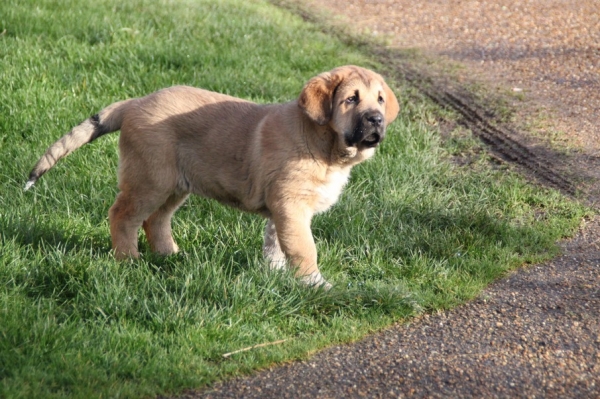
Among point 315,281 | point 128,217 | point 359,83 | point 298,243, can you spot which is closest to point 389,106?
point 359,83

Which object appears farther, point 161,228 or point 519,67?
point 519,67

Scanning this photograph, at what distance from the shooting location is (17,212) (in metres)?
5.37

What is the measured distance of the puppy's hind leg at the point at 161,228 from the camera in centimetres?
529

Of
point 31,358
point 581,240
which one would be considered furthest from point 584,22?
point 31,358

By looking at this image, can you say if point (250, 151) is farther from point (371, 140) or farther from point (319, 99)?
point (371, 140)

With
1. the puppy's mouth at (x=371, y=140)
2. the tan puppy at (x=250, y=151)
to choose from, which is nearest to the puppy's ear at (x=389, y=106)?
the tan puppy at (x=250, y=151)

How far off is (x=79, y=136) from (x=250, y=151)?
3.25 feet

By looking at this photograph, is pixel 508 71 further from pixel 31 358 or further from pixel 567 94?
pixel 31 358

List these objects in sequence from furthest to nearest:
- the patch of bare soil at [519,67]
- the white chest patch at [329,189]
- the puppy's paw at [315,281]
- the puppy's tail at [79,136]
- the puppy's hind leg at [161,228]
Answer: the patch of bare soil at [519,67] < the puppy's hind leg at [161,228] < the puppy's tail at [79,136] < the white chest patch at [329,189] < the puppy's paw at [315,281]

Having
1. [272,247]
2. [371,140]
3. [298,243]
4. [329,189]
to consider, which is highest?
[371,140]

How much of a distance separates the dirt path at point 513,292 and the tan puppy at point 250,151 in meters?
0.77

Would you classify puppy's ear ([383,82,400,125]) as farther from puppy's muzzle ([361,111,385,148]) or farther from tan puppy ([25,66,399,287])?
puppy's muzzle ([361,111,385,148])

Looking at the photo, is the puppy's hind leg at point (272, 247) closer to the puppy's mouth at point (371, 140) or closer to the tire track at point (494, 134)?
the puppy's mouth at point (371, 140)

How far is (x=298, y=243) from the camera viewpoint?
469 cm
